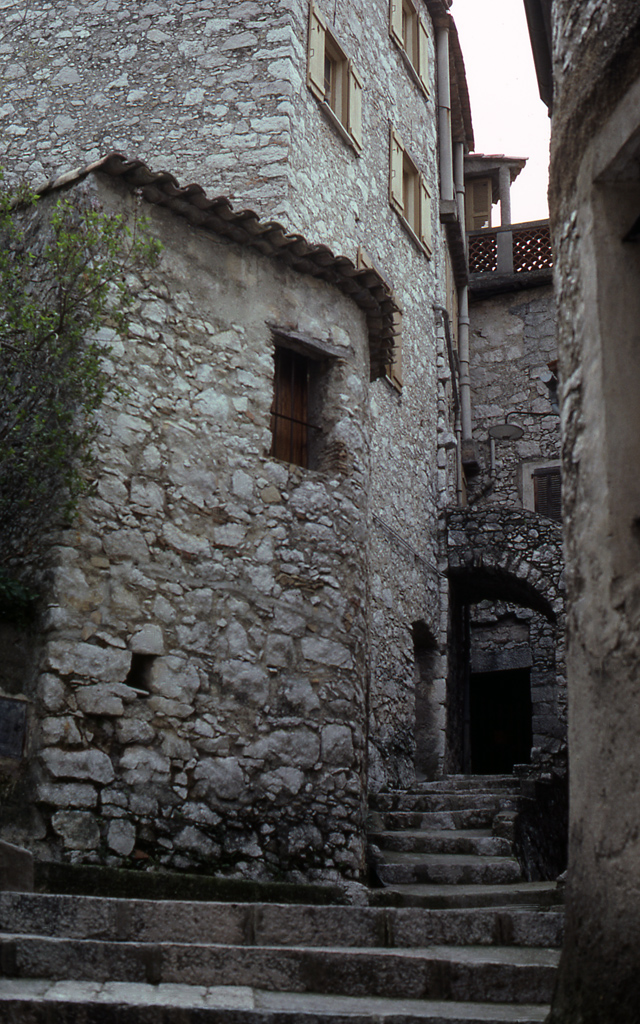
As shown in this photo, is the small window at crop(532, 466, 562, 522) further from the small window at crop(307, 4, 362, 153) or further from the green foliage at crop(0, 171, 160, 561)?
the green foliage at crop(0, 171, 160, 561)

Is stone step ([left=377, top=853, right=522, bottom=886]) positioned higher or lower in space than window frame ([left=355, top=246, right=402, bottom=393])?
lower

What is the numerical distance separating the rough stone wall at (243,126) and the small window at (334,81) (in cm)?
12

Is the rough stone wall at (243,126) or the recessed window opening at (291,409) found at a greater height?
the rough stone wall at (243,126)

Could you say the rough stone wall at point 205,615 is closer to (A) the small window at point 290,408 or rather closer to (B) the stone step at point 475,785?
(A) the small window at point 290,408

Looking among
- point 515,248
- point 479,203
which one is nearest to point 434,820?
point 515,248

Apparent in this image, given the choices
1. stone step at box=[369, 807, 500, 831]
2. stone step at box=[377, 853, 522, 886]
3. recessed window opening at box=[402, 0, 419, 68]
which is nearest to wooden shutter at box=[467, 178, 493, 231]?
recessed window opening at box=[402, 0, 419, 68]

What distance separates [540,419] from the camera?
17125 millimetres

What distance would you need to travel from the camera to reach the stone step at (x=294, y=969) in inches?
148

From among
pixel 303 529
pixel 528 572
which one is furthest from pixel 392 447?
pixel 303 529

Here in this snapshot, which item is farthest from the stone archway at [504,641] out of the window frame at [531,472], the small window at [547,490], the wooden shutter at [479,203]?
the wooden shutter at [479,203]

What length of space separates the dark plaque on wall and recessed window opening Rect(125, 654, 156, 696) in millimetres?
651

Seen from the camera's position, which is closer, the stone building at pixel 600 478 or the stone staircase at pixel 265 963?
the stone building at pixel 600 478

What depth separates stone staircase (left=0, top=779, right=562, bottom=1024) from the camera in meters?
3.25

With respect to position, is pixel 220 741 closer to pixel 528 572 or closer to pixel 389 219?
pixel 528 572
